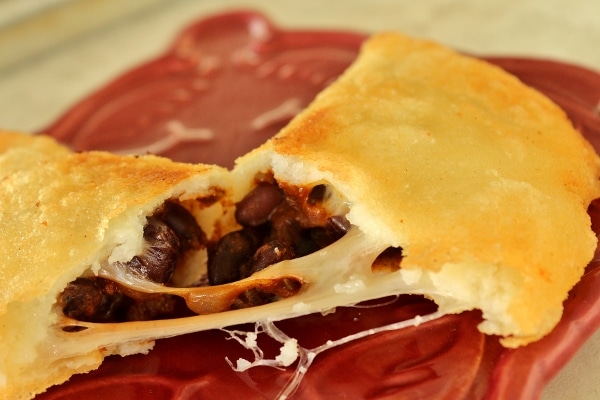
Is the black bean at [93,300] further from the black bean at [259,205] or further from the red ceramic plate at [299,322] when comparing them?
the black bean at [259,205]

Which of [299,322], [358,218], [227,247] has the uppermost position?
[358,218]

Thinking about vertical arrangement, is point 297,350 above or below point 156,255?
below

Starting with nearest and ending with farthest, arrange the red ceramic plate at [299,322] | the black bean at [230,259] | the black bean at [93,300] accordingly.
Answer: the red ceramic plate at [299,322], the black bean at [93,300], the black bean at [230,259]

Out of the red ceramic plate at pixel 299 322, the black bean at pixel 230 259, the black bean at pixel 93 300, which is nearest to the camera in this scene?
the red ceramic plate at pixel 299 322

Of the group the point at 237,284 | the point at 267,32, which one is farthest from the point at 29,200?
the point at 267,32

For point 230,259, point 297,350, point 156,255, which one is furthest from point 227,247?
point 297,350

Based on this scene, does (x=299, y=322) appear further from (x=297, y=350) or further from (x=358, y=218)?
(x=358, y=218)

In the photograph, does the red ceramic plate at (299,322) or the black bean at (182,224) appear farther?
the black bean at (182,224)

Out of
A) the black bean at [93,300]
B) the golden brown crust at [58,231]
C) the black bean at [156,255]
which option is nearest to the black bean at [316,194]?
the golden brown crust at [58,231]
